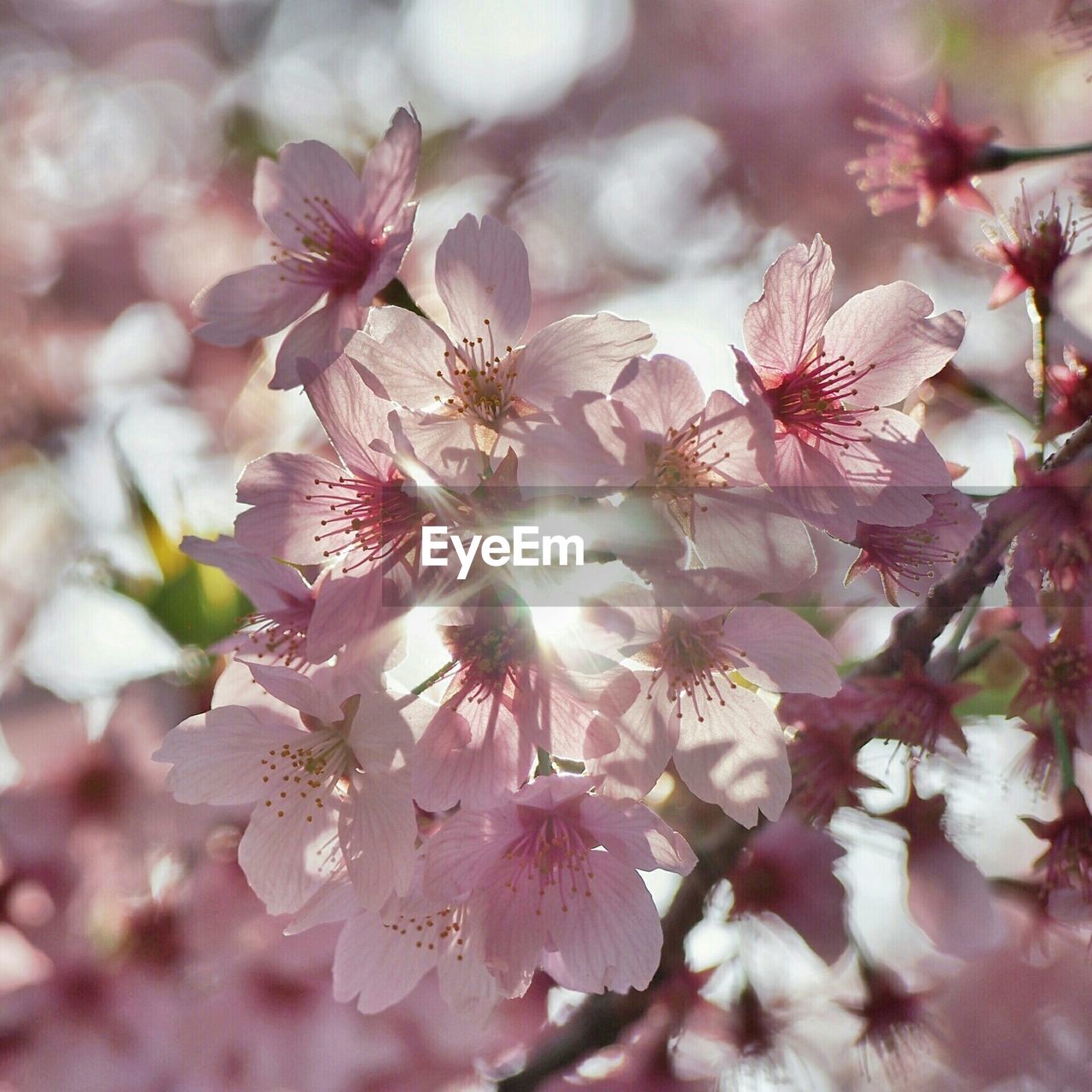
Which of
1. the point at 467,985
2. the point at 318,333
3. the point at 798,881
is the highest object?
the point at 318,333

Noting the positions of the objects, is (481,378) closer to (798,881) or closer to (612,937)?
(612,937)

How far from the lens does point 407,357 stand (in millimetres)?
849

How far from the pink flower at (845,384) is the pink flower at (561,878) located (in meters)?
0.28

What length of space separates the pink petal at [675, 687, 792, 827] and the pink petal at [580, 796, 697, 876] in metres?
0.06

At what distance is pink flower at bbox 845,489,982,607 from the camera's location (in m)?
0.87

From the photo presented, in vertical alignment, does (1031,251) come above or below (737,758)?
above

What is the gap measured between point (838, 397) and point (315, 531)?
439 millimetres

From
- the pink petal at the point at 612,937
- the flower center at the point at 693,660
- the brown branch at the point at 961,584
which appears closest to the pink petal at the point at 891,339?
the brown branch at the point at 961,584

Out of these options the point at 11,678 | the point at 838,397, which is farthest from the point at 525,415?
the point at 11,678

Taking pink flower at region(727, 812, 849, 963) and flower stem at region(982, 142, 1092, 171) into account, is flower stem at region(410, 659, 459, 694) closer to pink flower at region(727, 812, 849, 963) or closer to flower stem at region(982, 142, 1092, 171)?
pink flower at region(727, 812, 849, 963)

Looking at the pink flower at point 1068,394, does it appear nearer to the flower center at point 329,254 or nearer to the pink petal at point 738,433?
the pink petal at point 738,433

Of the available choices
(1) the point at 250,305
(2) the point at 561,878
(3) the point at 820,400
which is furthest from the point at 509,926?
(1) the point at 250,305

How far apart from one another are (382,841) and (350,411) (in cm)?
33

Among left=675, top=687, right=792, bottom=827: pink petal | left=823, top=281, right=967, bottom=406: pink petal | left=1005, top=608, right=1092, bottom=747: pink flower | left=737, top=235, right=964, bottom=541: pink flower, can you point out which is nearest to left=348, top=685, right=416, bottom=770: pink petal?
left=675, top=687, right=792, bottom=827: pink petal
